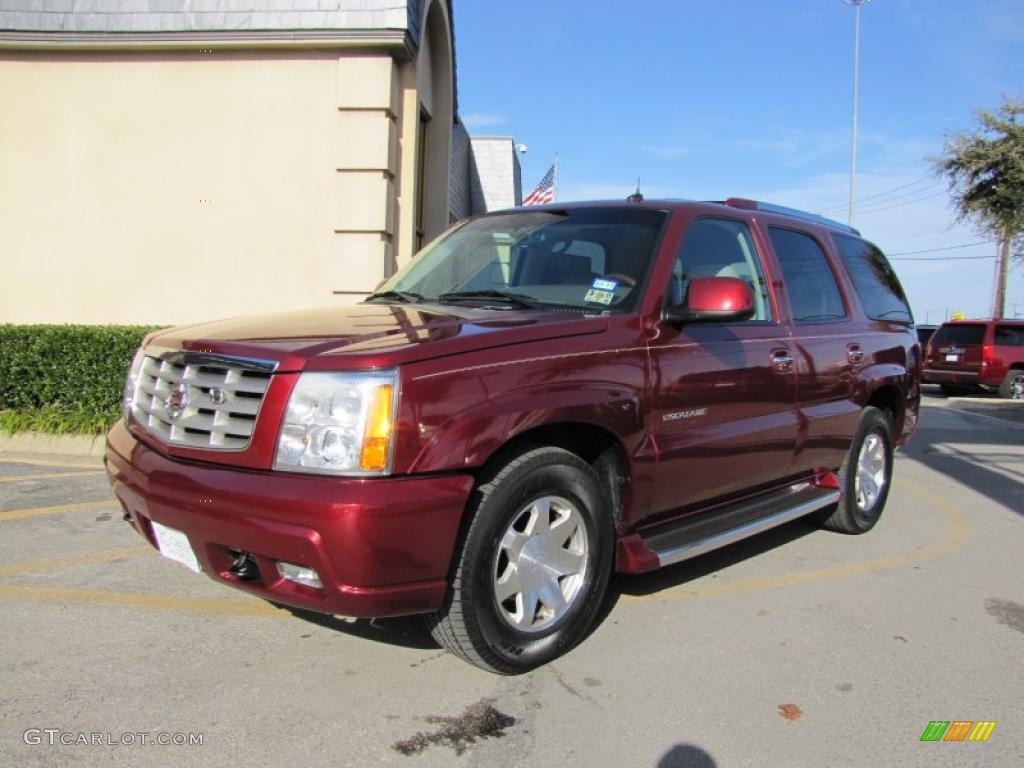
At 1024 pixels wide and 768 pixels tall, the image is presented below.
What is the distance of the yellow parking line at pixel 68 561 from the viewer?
4.26 meters

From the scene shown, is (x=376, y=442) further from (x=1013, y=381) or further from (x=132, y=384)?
(x=1013, y=381)

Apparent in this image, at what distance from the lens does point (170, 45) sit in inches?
343

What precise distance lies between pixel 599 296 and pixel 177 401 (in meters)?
1.84

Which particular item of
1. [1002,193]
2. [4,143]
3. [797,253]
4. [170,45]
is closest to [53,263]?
[4,143]

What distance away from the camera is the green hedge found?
730 cm

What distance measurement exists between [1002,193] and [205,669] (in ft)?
65.8

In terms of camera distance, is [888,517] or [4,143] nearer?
[888,517]

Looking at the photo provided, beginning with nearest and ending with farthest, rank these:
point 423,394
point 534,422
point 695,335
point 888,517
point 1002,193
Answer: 1. point 423,394
2. point 534,422
3. point 695,335
4. point 888,517
5. point 1002,193

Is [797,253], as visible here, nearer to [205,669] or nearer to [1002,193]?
[205,669]

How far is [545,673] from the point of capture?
10.7ft

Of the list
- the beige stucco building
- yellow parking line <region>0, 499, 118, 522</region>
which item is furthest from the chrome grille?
the beige stucco building

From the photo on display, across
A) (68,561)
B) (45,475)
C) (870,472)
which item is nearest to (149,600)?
(68,561)

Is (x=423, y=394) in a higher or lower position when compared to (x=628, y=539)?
higher

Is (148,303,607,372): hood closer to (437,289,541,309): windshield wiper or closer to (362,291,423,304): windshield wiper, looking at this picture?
(437,289,541,309): windshield wiper
